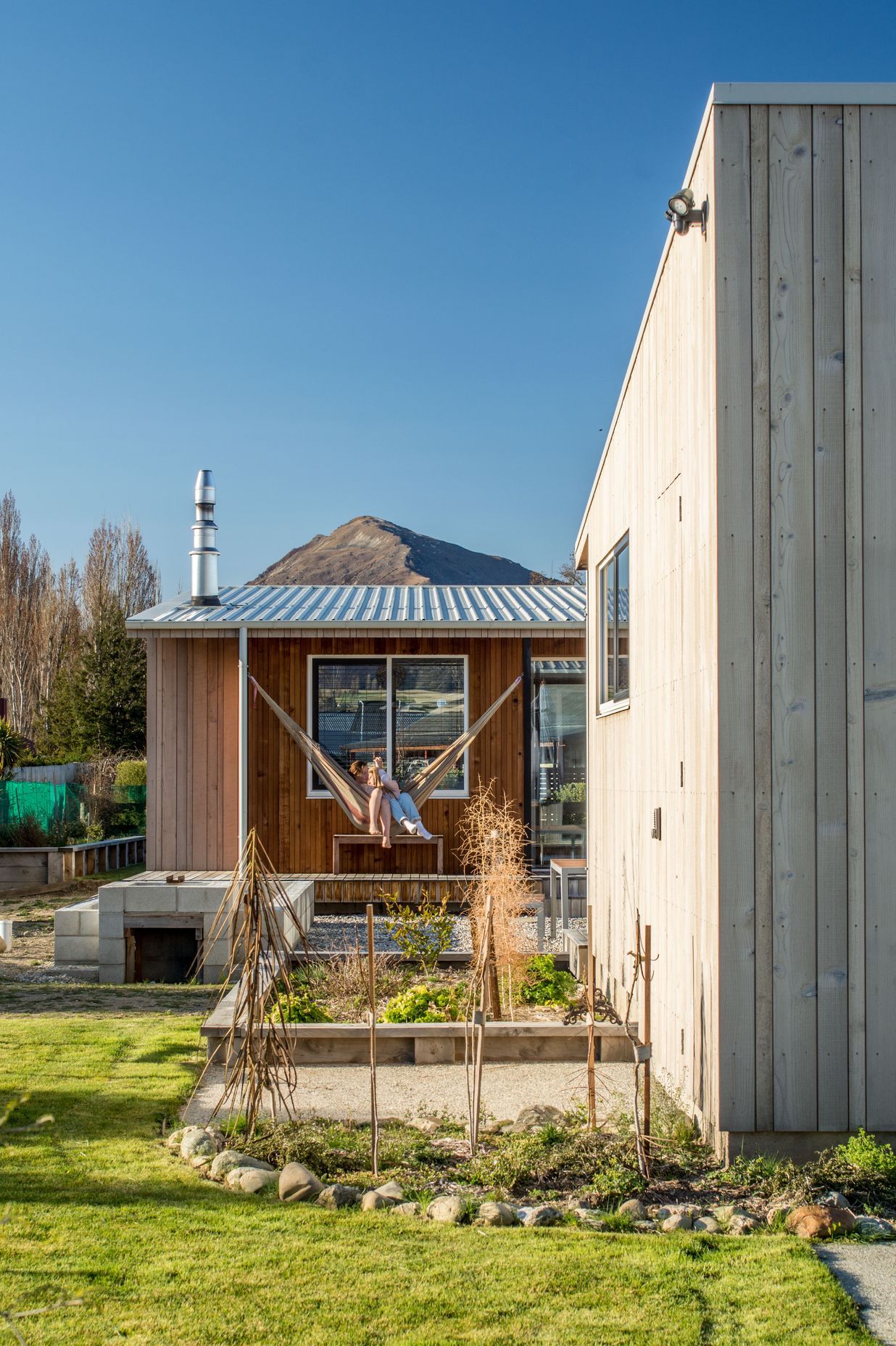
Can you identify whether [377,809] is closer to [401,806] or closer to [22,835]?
[401,806]

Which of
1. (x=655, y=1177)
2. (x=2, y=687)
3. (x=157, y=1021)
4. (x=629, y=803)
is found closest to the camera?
(x=655, y=1177)

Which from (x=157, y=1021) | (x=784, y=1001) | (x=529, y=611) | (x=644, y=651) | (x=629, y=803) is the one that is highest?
(x=529, y=611)

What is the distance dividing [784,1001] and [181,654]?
764 centimetres

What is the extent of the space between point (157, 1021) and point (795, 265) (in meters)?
4.76

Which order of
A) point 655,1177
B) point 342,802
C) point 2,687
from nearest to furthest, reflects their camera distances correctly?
point 655,1177 < point 342,802 < point 2,687

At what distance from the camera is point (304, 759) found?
10.5 metres

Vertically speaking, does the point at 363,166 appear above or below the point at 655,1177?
above

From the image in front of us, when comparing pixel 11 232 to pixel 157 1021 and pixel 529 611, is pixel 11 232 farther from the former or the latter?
pixel 157 1021

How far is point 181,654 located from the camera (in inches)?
408

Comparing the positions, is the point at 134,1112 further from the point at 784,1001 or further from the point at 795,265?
the point at 795,265

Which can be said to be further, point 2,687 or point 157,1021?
point 2,687

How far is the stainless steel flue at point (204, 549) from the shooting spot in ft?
35.3

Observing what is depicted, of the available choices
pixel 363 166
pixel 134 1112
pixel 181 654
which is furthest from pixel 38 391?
pixel 134 1112

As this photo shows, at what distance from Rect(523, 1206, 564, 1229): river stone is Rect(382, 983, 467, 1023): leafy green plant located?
2118 mm
